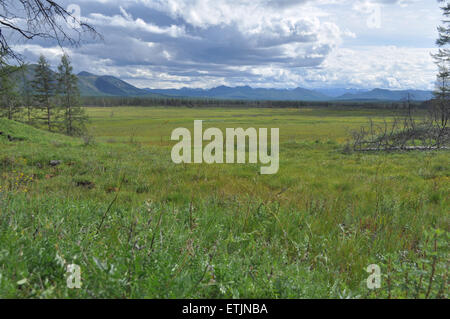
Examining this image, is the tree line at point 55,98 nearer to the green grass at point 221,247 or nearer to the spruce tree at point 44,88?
the spruce tree at point 44,88

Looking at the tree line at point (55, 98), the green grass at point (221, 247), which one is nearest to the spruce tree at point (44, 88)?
the tree line at point (55, 98)

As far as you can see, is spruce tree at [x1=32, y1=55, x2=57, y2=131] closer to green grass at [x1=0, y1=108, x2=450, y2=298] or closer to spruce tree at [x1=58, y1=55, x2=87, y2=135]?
spruce tree at [x1=58, y1=55, x2=87, y2=135]

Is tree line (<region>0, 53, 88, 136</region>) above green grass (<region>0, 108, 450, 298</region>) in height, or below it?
above

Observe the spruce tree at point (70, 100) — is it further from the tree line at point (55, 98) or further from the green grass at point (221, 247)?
the green grass at point (221, 247)

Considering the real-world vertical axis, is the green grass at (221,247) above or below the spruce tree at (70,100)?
below

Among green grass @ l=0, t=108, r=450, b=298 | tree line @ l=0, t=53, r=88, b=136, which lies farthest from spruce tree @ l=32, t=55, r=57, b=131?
green grass @ l=0, t=108, r=450, b=298

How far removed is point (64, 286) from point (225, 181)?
22.0 ft

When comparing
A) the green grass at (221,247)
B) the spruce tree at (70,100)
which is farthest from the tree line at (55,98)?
the green grass at (221,247)

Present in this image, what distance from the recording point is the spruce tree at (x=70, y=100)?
44.9 m

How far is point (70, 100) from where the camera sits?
150ft

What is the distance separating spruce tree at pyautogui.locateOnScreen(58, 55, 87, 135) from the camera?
44.9 metres

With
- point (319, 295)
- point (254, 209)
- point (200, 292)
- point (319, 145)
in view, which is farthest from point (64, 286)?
point (319, 145)

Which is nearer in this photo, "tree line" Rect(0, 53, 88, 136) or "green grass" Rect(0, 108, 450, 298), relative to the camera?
"green grass" Rect(0, 108, 450, 298)

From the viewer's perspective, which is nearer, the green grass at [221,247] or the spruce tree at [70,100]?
the green grass at [221,247]
